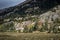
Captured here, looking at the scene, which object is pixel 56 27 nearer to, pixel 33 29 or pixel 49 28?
pixel 49 28

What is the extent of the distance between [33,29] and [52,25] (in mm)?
17697

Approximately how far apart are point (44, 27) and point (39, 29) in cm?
491

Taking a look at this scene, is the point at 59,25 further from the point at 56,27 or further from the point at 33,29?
the point at 33,29

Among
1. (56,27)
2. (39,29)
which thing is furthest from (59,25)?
(39,29)

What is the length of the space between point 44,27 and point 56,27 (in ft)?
39.2

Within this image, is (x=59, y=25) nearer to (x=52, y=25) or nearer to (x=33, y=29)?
(x=52, y=25)

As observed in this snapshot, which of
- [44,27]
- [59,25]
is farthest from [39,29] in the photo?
[59,25]

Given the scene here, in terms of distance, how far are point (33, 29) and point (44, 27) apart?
33.5ft

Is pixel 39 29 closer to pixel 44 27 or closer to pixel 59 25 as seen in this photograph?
pixel 44 27

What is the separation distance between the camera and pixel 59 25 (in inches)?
7781

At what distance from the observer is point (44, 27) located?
19962 centimetres

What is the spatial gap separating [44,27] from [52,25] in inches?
295

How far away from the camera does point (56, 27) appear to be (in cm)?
19338

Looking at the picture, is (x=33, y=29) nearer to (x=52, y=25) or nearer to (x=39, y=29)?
(x=39, y=29)
